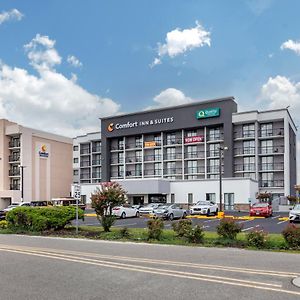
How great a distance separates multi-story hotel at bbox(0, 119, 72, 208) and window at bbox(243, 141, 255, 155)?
37784 millimetres

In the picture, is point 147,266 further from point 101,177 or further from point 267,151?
point 101,177

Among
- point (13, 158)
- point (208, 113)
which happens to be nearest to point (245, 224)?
point (208, 113)

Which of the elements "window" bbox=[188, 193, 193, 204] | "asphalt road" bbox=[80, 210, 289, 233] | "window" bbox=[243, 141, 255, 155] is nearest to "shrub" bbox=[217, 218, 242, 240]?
"asphalt road" bbox=[80, 210, 289, 233]

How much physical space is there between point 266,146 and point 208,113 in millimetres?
10537

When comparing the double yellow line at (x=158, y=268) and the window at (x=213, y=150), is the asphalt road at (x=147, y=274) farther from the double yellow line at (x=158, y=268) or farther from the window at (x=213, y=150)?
the window at (x=213, y=150)

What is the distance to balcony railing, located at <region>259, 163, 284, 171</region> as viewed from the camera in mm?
61781

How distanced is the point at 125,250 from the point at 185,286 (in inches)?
→ 252

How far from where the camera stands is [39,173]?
76125mm

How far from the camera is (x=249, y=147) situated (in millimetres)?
63562

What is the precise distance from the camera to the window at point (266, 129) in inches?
2469

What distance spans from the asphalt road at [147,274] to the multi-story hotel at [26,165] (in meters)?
60.0

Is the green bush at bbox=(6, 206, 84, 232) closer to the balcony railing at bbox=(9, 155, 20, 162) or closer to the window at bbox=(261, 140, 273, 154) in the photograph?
the window at bbox=(261, 140, 273, 154)

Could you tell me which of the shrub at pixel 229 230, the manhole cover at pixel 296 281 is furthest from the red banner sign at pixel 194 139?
the manhole cover at pixel 296 281

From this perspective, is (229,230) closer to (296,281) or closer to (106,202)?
(106,202)
